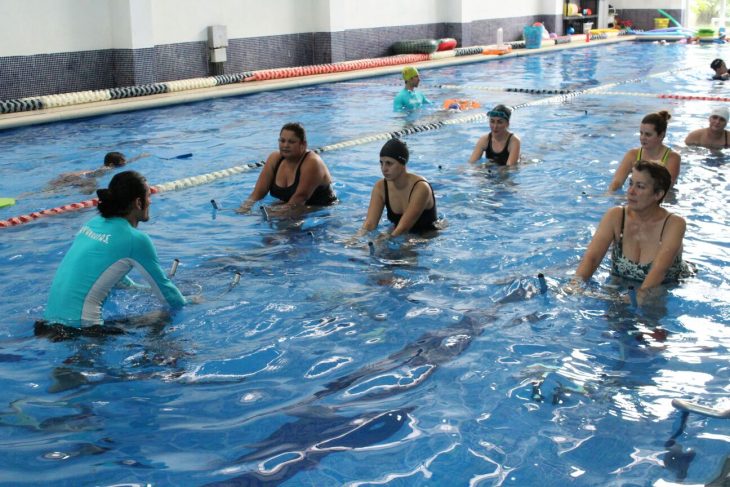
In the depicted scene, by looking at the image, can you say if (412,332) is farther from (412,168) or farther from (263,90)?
(263,90)

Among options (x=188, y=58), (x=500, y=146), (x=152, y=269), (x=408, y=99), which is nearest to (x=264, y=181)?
(x=500, y=146)

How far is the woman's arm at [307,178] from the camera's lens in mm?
7215

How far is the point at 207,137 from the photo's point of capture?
37.0 feet

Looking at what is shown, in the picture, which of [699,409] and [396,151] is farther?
[396,151]

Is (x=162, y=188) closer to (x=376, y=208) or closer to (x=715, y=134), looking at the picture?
(x=376, y=208)

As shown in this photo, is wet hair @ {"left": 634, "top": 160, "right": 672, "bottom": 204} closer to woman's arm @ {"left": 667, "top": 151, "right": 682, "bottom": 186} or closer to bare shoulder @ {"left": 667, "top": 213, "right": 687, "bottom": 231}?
bare shoulder @ {"left": 667, "top": 213, "right": 687, "bottom": 231}

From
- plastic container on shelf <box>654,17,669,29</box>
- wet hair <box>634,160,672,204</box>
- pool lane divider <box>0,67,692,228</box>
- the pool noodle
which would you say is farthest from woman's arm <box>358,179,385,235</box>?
plastic container on shelf <box>654,17,669,29</box>

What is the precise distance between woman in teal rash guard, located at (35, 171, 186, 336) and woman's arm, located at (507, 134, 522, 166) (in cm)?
514

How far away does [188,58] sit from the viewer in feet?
54.0

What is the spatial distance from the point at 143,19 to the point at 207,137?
4843mm

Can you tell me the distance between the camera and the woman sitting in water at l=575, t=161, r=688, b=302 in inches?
185

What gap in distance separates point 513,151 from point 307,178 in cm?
256

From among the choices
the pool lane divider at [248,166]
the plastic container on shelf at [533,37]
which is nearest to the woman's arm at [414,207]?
the pool lane divider at [248,166]

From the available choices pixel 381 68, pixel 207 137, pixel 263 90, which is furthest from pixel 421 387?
pixel 381 68
